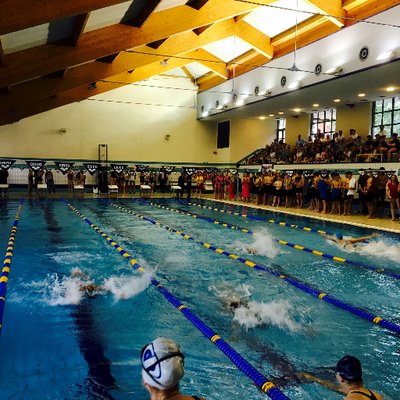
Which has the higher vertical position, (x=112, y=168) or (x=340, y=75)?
(x=340, y=75)

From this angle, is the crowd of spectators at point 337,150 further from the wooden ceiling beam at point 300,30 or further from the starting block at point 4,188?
the starting block at point 4,188

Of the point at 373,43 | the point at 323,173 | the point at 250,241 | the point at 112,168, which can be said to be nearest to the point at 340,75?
the point at 373,43

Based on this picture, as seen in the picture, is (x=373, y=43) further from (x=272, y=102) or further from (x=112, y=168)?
(x=112, y=168)

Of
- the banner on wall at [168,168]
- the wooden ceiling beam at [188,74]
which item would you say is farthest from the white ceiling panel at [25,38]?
the wooden ceiling beam at [188,74]

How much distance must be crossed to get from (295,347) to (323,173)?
12616 mm

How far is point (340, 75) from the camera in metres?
12.6

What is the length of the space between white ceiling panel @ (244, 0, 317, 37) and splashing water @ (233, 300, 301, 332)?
10843 millimetres

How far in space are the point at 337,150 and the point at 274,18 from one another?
17.7 ft

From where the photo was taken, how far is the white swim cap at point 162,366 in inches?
55.8

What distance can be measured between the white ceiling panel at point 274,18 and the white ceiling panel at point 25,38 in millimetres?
7753

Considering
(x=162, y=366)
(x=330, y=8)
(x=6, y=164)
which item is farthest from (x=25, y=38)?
(x=6, y=164)

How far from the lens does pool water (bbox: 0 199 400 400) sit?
3328mm

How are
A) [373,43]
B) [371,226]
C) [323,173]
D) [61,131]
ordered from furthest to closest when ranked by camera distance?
[61,131], [323,173], [373,43], [371,226]

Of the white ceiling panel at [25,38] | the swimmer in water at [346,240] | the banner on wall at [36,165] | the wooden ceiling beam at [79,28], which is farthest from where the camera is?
the banner on wall at [36,165]
